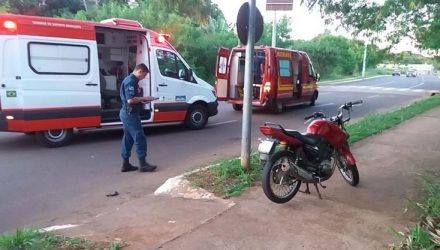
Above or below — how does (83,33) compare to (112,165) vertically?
above

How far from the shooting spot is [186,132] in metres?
10.7

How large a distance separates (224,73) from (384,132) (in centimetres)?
596

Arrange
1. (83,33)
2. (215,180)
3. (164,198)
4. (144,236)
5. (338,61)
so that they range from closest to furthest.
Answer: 1. (144,236)
2. (164,198)
3. (215,180)
4. (83,33)
5. (338,61)

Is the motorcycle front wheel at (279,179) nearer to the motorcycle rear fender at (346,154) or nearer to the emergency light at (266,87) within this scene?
the motorcycle rear fender at (346,154)

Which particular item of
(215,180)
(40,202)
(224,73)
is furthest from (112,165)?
(224,73)

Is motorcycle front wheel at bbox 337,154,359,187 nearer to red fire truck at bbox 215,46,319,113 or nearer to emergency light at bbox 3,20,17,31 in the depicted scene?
emergency light at bbox 3,20,17,31

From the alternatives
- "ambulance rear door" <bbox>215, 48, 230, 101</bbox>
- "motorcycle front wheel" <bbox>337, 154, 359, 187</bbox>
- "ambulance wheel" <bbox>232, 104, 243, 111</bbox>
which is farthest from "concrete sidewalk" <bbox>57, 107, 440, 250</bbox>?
"ambulance wheel" <bbox>232, 104, 243, 111</bbox>

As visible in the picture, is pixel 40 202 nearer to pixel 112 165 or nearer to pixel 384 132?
pixel 112 165

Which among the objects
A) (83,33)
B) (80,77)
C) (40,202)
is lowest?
(40,202)

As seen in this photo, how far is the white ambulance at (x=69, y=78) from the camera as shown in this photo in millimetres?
7902

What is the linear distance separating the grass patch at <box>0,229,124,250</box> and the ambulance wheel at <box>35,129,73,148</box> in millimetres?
4963

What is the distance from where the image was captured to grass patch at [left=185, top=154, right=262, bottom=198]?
5387mm

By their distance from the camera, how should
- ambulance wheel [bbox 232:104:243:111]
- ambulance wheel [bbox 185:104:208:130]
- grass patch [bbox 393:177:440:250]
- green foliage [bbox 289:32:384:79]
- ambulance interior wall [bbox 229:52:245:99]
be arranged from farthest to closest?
green foliage [bbox 289:32:384:79], ambulance wheel [bbox 232:104:243:111], ambulance interior wall [bbox 229:52:245:99], ambulance wheel [bbox 185:104:208:130], grass patch [bbox 393:177:440:250]

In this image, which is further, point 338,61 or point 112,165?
point 338,61
